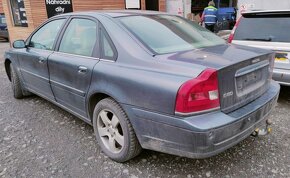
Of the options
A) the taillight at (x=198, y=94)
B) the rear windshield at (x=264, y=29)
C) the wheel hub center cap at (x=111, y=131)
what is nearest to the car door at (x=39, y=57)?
the wheel hub center cap at (x=111, y=131)

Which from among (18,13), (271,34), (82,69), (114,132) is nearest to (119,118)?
(114,132)

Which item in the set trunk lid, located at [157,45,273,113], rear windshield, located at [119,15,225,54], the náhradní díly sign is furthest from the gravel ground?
the náhradní díly sign

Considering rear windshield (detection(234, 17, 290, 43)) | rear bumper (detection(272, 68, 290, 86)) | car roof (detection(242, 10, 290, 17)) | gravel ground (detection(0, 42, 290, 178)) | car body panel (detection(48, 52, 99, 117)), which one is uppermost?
car roof (detection(242, 10, 290, 17))

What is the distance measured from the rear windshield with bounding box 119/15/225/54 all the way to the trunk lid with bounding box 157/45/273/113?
177mm

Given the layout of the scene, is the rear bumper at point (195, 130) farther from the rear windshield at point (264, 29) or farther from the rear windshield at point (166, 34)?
the rear windshield at point (264, 29)

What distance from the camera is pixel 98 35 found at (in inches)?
121

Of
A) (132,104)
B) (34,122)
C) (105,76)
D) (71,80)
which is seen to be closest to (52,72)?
(71,80)

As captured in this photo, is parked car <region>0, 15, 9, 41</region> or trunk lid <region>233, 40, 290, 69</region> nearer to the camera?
trunk lid <region>233, 40, 290, 69</region>

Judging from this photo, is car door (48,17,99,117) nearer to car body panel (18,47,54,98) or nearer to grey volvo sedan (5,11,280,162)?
grey volvo sedan (5,11,280,162)

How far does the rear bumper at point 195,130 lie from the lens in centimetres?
218

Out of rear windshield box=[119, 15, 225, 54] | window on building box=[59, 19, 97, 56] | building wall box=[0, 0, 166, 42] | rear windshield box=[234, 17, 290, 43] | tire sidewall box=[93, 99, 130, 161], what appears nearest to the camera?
tire sidewall box=[93, 99, 130, 161]

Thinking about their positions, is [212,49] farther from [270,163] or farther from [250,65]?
[270,163]

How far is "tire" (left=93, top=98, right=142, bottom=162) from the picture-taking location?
8.84 ft

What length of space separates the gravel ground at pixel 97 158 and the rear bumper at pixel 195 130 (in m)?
0.46
